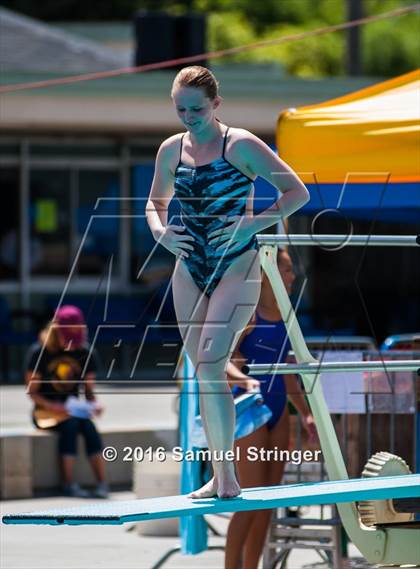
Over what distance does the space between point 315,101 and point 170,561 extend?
12070 mm

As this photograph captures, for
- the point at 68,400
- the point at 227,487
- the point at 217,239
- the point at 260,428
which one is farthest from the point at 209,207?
the point at 68,400

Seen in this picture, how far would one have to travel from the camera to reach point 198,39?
945 inches

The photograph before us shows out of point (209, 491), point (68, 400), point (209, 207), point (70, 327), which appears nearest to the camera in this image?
point (209, 207)

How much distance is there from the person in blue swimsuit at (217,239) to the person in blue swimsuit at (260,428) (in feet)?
4.39

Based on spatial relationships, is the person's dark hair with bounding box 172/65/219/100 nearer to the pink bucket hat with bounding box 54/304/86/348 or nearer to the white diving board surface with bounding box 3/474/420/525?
the white diving board surface with bounding box 3/474/420/525

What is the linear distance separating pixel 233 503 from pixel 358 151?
281 centimetres

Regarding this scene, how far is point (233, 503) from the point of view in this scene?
243 inches

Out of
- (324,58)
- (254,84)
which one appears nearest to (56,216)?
(254,84)

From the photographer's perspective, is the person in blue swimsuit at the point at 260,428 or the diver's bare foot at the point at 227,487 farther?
the person in blue swimsuit at the point at 260,428

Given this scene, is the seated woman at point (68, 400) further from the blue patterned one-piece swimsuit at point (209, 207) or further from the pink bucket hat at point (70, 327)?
the blue patterned one-piece swimsuit at point (209, 207)

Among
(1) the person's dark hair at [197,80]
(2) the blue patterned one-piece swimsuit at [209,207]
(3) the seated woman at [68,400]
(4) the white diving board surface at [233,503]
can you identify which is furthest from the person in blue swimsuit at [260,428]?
(3) the seated woman at [68,400]

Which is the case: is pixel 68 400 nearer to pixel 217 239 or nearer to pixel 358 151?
pixel 358 151

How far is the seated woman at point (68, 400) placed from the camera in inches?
457

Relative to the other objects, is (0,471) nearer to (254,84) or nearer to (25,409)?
(25,409)
